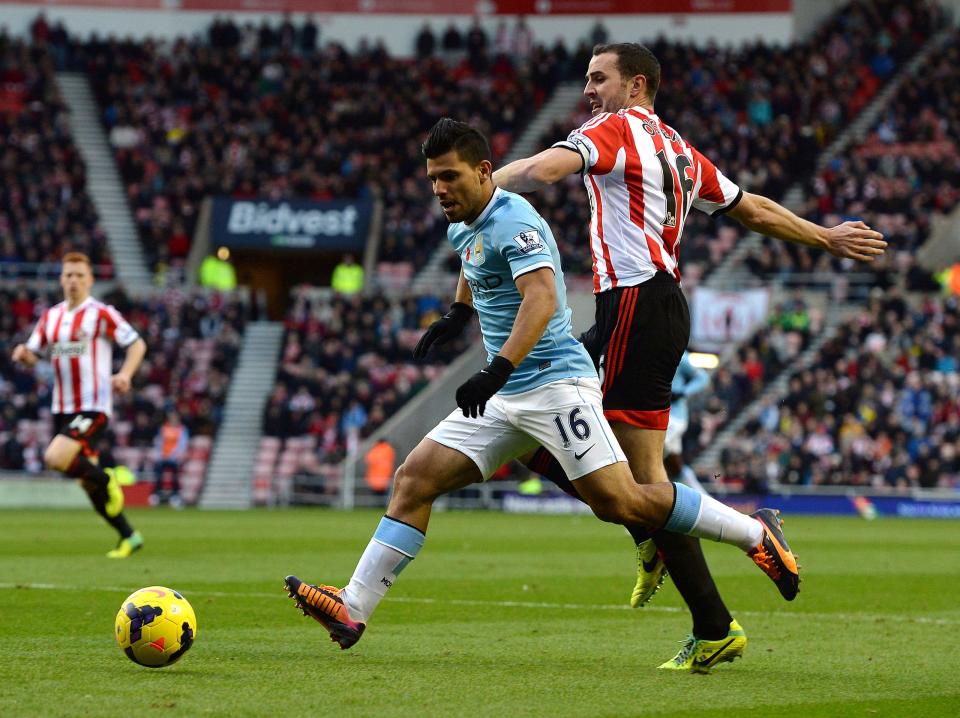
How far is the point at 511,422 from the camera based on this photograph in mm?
6789

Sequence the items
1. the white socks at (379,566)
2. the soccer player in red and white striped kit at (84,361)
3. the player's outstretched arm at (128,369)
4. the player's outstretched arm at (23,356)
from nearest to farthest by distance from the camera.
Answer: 1. the white socks at (379,566)
2. the player's outstretched arm at (128,369)
3. the player's outstretched arm at (23,356)
4. the soccer player in red and white striped kit at (84,361)

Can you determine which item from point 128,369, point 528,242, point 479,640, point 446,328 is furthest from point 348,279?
point 528,242

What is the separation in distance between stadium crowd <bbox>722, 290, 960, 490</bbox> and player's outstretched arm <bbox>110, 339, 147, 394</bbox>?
1643 centimetres

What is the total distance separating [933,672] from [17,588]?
20.4ft

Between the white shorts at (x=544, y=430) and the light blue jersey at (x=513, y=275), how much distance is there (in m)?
0.07

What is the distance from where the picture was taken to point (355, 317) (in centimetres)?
3281

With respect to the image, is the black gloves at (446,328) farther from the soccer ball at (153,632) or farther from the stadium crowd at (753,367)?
the stadium crowd at (753,367)

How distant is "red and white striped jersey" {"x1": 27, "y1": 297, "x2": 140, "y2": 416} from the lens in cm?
1391

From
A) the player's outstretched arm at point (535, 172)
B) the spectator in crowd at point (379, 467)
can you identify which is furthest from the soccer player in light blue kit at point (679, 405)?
the spectator in crowd at point (379, 467)

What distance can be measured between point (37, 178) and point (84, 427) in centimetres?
2446

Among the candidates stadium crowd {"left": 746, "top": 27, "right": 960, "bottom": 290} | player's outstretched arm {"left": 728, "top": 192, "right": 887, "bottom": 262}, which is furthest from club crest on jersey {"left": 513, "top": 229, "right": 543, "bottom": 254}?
stadium crowd {"left": 746, "top": 27, "right": 960, "bottom": 290}

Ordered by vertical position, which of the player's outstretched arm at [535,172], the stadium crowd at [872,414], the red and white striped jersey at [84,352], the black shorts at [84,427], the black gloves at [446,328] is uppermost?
the player's outstretched arm at [535,172]

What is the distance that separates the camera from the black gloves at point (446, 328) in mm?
7266

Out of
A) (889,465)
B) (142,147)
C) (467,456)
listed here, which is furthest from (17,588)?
(142,147)
